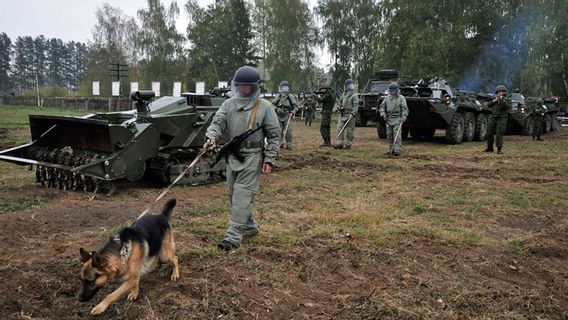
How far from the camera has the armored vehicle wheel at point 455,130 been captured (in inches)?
629

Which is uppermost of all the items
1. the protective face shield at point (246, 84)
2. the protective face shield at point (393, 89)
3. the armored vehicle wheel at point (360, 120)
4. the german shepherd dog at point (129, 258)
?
the protective face shield at point (393, 89)

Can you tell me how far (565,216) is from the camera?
279 inches

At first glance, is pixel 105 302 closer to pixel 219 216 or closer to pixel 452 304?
pixel 452 304

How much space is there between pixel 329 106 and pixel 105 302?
1226cm

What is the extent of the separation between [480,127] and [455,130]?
1.91 meters

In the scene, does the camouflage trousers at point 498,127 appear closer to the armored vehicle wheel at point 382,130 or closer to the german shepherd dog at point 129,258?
the armored vehicle wheel at point 382,130

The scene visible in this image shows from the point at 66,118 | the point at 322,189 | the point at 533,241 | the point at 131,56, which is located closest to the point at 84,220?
the point at 66,118

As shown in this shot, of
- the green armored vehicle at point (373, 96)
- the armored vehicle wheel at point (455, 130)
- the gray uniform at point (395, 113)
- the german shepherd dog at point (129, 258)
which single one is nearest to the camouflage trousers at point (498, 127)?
the armored vehicle wheel at point (455, 130)

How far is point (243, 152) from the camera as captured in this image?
545 centimetres

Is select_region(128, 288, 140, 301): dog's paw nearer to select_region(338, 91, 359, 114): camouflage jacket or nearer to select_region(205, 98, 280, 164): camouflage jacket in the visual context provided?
select_region(205, 98, 280, 164): camouflage jacket

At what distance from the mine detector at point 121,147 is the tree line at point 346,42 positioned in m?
16.8

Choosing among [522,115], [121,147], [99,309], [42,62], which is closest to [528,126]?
[522,115]

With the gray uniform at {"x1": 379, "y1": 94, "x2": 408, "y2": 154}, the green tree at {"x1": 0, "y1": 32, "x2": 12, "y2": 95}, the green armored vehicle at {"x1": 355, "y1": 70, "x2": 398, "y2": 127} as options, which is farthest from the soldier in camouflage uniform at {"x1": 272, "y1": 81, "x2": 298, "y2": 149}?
the green tree at {"x1": 0, "y1": 32, "x2": 12, "y2": 95}

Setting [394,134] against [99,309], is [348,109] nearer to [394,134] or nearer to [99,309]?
[394,134]
